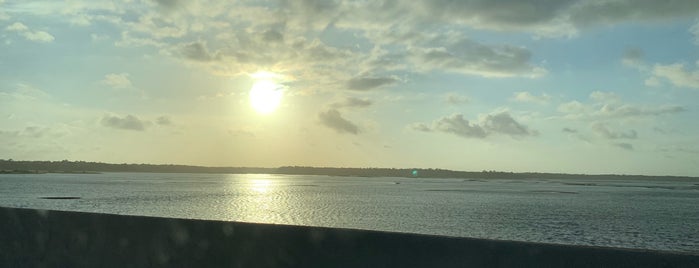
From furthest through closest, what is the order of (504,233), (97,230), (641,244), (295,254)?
(504,233) → (641,244) → (97,230) → (295,254)

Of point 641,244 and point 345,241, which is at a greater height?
point 345,241

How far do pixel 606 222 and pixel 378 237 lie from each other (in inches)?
1668

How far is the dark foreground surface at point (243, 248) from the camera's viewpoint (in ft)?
14.7

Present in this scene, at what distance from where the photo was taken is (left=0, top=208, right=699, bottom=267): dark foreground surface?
4473mm

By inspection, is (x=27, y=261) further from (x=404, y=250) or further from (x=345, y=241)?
(x=404, y=250)

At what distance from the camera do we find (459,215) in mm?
48094

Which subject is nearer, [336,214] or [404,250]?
[404,250]

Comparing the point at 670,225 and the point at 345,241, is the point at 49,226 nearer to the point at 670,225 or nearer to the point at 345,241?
the point at 345,241

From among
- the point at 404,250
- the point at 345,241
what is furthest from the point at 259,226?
the point at 404,250

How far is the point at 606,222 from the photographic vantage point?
142 ft

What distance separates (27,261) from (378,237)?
422 centimetres

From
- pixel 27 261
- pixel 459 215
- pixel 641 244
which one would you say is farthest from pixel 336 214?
pixel 27 261

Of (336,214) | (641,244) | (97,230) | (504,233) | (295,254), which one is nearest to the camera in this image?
(295,254)

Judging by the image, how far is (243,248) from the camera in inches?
224
